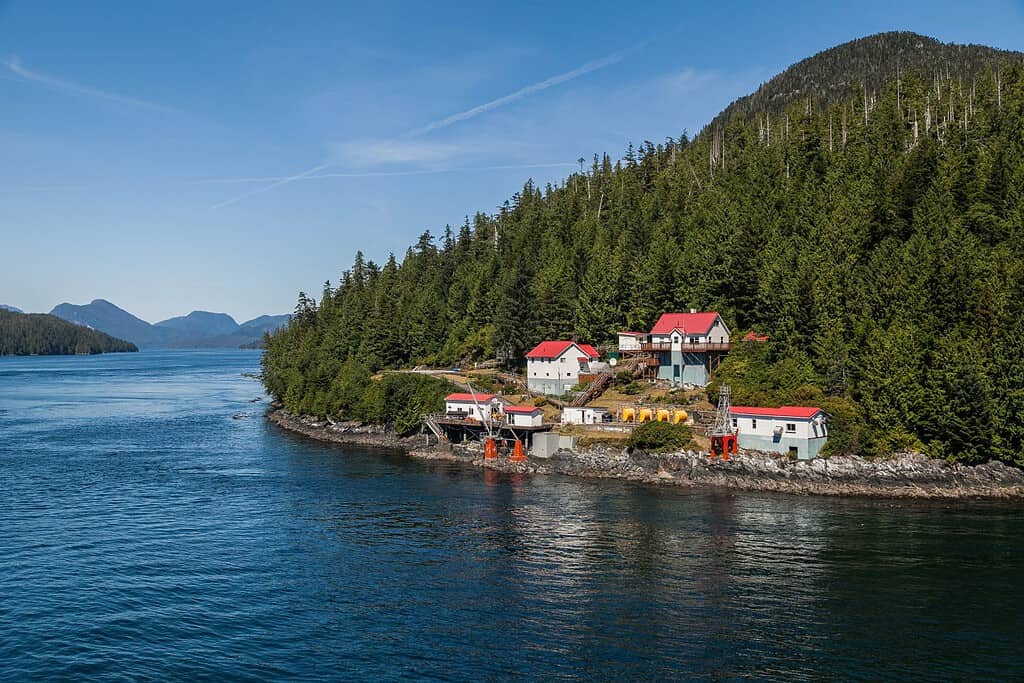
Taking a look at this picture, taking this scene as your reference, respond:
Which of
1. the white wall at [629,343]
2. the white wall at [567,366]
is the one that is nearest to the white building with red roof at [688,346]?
the white wall at [629,343]

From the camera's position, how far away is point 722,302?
91500mm

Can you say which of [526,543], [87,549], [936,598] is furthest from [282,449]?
[936,598]

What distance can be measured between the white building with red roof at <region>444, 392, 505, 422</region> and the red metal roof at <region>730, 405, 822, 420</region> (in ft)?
91.4

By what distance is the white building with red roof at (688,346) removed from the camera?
3250 inches

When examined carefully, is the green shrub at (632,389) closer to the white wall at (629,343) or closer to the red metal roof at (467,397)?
the white wall at (629,343)

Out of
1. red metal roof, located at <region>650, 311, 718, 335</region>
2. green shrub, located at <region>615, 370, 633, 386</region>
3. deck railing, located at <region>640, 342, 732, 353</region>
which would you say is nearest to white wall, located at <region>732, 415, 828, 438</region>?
deck railing, located at <region>640, 342, 732, 353</region>

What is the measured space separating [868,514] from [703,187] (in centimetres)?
8771

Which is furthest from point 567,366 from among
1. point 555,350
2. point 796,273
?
point 796,273

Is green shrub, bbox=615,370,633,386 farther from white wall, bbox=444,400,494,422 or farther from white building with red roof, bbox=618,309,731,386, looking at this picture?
white wall, bbox=444,400,494,422

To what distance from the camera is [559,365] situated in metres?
88.1

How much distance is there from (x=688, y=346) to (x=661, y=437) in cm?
2017

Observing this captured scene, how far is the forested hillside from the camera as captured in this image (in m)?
61.0

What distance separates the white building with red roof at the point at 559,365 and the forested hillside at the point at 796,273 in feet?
28.6

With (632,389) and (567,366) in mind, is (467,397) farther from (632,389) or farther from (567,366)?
(632,389)
